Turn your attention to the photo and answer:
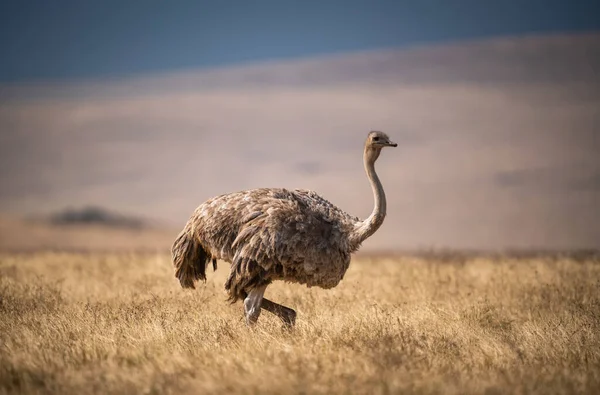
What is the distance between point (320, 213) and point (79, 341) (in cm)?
287

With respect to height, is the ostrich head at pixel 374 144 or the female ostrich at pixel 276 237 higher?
the ostrich head at pixel 374 144

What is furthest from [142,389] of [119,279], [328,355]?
[119,279]

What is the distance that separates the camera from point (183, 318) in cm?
941

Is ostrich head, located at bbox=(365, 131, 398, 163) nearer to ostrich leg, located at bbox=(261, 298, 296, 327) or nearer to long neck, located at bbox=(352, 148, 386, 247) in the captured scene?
long neck, located at bbox=(352, 148, 386, 247)

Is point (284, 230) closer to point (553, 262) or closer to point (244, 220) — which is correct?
point (244, 220)

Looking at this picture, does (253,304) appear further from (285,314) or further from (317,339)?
(317,339)

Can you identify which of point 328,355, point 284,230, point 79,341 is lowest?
point 79,341

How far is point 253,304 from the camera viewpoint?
880 centimetres

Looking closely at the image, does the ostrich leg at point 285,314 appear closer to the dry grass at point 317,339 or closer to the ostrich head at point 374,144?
the dry grass at point 317,339

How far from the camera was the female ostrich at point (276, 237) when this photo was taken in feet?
27.9

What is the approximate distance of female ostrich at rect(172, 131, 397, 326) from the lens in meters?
8.50

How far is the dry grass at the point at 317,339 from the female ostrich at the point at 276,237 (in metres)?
0.50

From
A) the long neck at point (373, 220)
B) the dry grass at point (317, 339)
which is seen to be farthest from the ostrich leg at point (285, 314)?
the long neck at point (373, 220)

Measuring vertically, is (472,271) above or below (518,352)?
above
